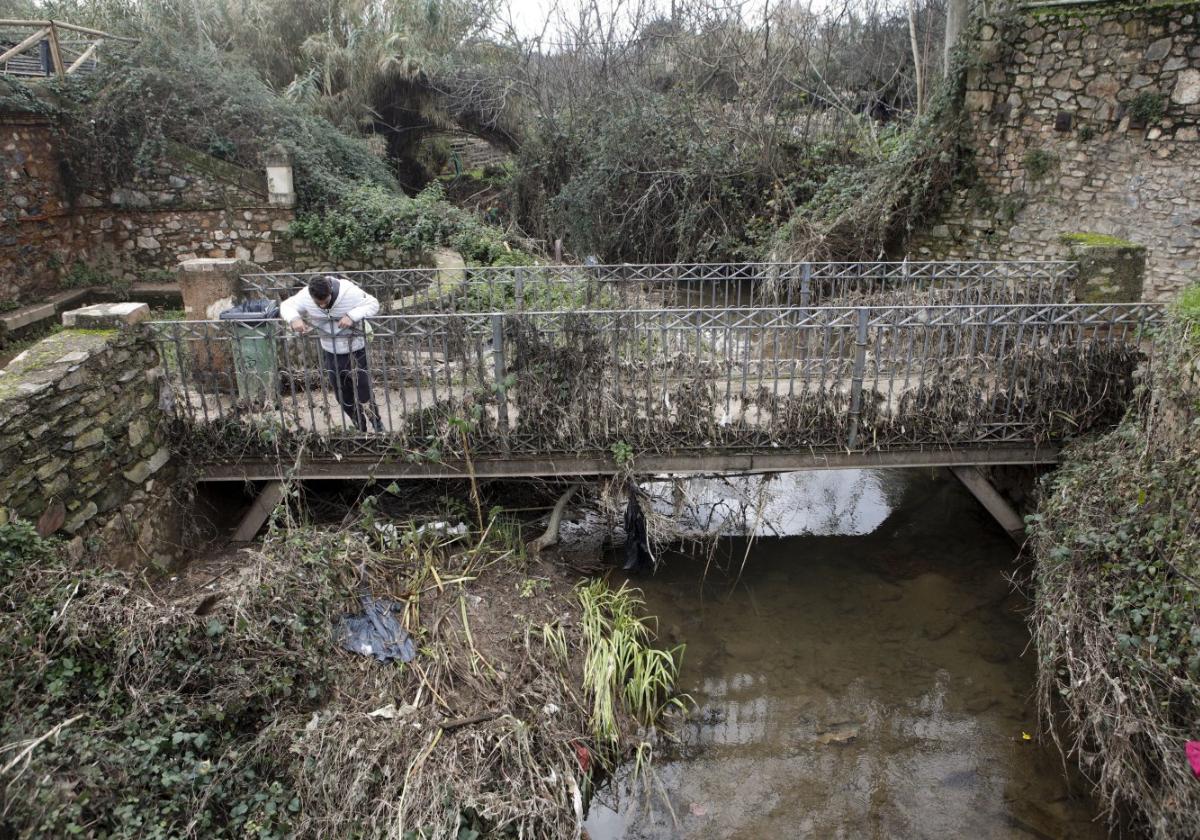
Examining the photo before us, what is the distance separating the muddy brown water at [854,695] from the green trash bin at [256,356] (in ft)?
10.9

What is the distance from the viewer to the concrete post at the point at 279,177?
11.8 metres

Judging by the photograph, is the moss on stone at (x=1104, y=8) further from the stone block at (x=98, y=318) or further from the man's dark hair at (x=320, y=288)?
the stone block at (x=98, y=318)

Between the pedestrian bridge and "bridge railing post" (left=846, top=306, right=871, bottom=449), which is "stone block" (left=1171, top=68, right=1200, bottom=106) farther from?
"bridge railing post" (left=846, top=306, right=871, bottom=449)

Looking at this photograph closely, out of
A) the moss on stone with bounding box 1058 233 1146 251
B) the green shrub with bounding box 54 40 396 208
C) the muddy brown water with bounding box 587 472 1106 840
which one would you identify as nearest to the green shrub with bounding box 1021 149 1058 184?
the moss on stone with bounding box 1058 233 1146 251

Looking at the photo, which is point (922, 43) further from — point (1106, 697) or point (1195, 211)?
point (1106, 697)

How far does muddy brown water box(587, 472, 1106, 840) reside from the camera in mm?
4531

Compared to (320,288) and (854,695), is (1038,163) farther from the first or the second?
(320,288)

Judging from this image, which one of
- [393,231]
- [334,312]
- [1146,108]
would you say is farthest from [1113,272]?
[393,231]

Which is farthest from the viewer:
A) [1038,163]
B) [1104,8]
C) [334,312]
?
[1038,163]

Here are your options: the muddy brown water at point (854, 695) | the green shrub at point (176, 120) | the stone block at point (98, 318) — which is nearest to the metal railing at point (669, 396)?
the stone block at point (98, 318)

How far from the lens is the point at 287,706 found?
13.8 ft

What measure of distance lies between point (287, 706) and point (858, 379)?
4273 mm

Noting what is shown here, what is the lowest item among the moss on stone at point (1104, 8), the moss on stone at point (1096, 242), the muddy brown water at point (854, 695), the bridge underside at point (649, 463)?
the muddy brown water at point (854, 695)

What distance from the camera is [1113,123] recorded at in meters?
9.42
